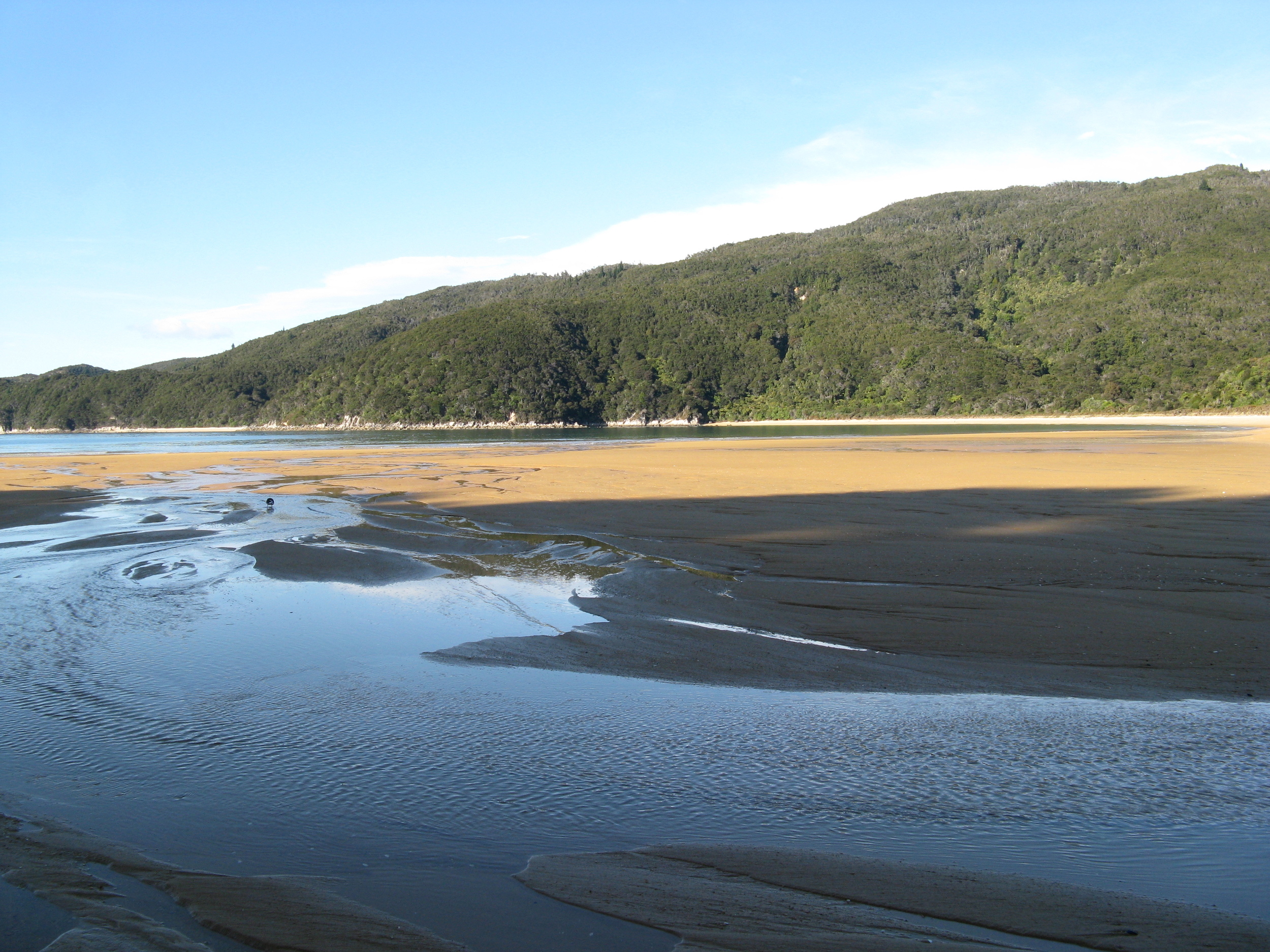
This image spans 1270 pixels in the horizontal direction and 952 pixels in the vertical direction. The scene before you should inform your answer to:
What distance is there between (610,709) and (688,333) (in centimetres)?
17531

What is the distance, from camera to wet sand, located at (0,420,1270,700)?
22.5ft

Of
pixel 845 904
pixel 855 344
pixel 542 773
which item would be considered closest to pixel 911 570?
pixel 542 773

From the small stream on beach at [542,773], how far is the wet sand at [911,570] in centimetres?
74

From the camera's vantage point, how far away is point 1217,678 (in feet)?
20.4

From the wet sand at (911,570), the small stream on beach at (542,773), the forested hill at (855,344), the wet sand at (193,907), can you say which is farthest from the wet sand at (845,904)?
the forested hill at (855,344)

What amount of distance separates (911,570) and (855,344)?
151959mm

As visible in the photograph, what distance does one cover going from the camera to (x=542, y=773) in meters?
4.73

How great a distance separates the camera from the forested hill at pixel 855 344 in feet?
396

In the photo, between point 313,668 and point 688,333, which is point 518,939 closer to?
point 313,668

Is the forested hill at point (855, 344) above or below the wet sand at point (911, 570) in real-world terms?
above

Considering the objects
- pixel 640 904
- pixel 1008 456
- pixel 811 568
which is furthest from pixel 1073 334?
pixel 640 904

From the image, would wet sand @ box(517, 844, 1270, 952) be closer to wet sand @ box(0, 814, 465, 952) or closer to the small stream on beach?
the small stream on beach

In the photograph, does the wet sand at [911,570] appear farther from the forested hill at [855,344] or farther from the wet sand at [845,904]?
the forested hill at [855,344]

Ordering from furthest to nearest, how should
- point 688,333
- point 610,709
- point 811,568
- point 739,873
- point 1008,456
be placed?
point 688,333 → point 1008,456 → point 811,568 → point 610,709 → point 739,873
